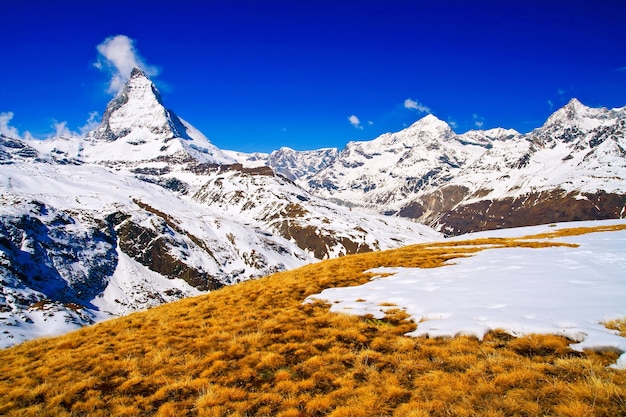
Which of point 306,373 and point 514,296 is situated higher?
point 514,296

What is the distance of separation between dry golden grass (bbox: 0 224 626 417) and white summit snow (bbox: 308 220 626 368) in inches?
Result: 27.1

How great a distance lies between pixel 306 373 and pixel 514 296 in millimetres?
10288

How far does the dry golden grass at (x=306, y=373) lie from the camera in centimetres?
890

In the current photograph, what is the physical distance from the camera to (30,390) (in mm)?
12023

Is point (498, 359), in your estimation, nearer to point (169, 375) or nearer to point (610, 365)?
point (610, 365)

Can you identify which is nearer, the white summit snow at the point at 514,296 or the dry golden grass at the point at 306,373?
the dry golden grass at the point at 306,373

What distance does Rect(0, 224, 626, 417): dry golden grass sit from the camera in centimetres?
890

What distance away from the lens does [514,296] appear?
15.7 m

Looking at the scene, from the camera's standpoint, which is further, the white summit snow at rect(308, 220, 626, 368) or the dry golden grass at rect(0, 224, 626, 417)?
the white summit snow at rect(308, 220, 626, 368)

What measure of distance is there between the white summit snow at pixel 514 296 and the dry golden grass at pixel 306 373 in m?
0.69

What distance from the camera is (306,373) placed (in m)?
11.7

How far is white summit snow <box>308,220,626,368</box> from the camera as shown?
1219cm

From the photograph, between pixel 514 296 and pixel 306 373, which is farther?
pixel 514 296

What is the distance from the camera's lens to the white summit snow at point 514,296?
12.2m
